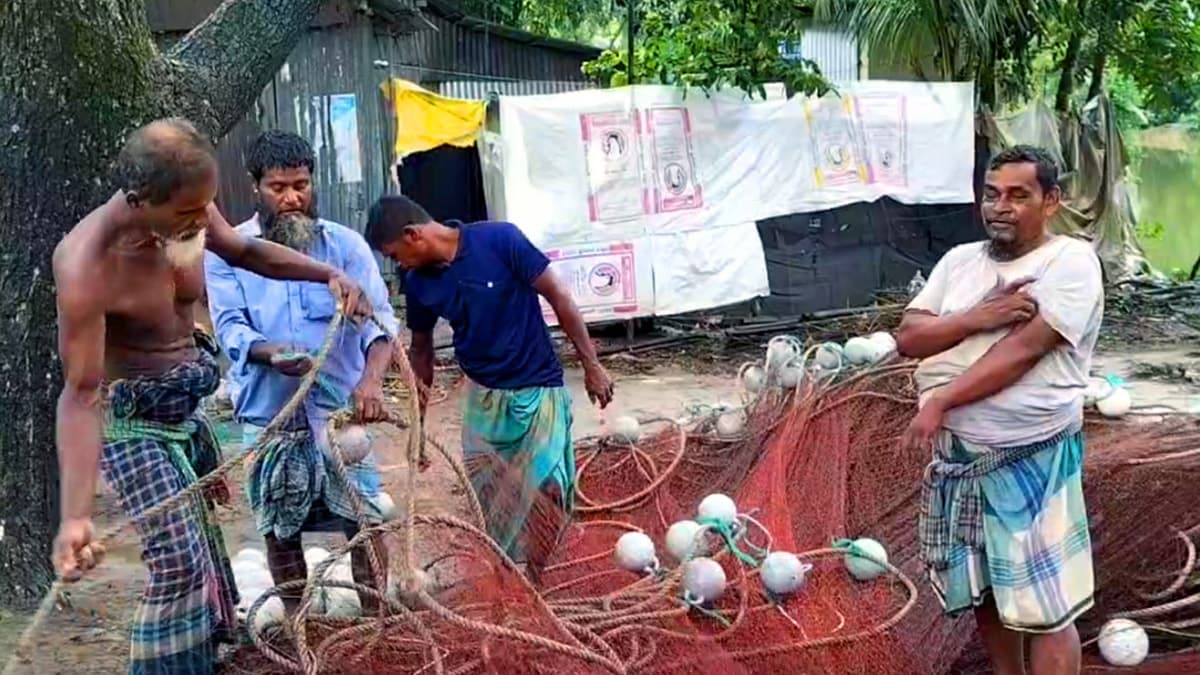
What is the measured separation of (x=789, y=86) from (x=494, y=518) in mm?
7099

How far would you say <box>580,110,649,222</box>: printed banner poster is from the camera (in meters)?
9.63

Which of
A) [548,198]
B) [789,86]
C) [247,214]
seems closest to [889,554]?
[548,198]

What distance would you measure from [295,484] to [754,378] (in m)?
2.79

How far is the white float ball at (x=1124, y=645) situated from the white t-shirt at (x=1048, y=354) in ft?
2.89


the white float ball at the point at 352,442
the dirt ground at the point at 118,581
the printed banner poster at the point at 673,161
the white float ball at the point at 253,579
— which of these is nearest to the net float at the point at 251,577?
the white float ball at the point at 253,579

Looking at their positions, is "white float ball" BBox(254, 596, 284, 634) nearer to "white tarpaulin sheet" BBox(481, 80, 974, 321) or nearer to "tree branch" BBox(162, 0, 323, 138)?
"tree branch" BBox(162, 0, 323, 138)

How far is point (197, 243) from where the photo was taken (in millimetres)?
3244

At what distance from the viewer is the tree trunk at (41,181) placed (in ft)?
15.5

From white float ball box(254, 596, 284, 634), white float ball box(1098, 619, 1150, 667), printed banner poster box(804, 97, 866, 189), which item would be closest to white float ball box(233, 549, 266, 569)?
white float ball box(254, 596, 284, 634)

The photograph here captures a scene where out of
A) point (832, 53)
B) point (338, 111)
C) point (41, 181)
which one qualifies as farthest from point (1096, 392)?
point (832, 53)

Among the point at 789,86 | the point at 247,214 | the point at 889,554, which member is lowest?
the point at 889,554

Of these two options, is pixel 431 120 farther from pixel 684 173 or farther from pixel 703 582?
pixel 703 582

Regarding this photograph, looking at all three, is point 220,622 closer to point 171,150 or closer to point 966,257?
point 171,150

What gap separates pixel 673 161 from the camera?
998cm
